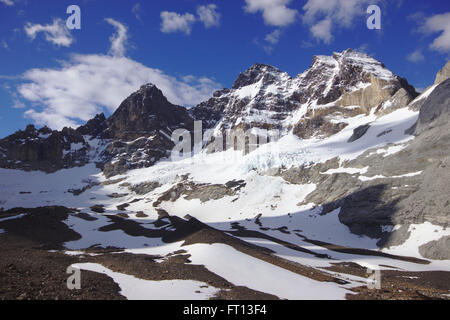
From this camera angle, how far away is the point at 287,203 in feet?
265

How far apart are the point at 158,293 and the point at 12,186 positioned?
549 ft

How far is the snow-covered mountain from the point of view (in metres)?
21.6

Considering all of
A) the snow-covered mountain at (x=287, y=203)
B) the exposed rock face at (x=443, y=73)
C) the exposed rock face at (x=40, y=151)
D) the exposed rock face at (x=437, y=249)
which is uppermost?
the exposed rock face at (x=443, y=73)

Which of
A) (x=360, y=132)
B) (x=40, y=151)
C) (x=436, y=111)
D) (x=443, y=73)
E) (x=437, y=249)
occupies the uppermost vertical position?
(x=443, y=73)

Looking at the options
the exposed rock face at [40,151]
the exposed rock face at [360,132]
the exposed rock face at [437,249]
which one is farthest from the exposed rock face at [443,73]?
the exposed rock face at [40,151]

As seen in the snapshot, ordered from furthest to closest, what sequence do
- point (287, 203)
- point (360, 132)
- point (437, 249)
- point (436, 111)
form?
point (360, 132)
point (287, 203)
point (436, 111)
point (437, 249)

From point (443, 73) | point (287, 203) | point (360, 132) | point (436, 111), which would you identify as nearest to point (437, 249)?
point (436, 111)

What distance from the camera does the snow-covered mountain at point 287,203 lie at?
21.6 meters

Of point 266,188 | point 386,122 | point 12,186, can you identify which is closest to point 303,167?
point 266,188

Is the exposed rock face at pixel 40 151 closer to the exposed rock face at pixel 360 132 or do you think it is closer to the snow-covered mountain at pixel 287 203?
the snow-covered mountain at pixel 287 203

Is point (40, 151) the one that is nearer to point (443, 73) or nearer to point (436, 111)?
point (436, 111)
